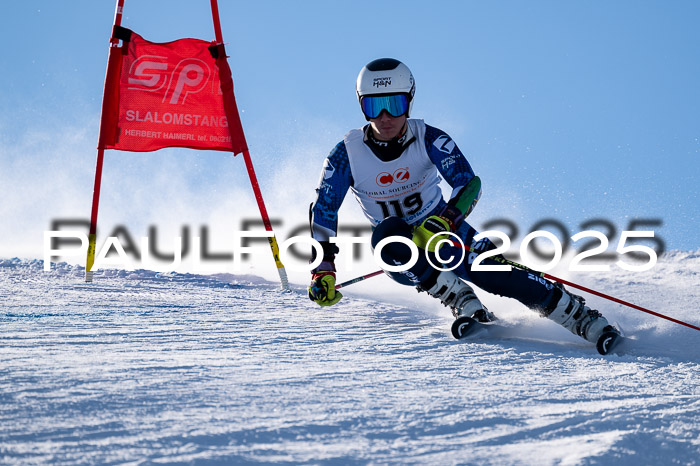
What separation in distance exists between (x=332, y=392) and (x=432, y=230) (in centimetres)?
146

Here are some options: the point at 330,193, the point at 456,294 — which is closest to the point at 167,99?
the point at 330,193

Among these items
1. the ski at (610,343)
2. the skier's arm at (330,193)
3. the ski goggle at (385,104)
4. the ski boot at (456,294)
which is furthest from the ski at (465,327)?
the ski goggle at (385,104)

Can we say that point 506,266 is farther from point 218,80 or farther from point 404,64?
point 218,80

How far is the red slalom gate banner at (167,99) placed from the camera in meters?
6.19

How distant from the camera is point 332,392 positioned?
1930mm

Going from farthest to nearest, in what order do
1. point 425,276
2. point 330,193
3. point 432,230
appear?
point 330,193 < point 425,276 < point 432,230

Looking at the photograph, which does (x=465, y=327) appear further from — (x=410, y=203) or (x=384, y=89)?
(x=384, y=89)

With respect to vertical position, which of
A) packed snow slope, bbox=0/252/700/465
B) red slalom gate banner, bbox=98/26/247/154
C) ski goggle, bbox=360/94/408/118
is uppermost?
red slalom gate banner, bbox=98/26/247/154

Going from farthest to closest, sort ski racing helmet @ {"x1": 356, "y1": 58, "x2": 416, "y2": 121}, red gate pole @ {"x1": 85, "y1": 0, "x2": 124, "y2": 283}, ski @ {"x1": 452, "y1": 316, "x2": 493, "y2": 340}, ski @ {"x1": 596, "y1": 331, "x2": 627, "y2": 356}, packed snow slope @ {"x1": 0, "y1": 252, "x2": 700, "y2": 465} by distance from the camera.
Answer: red gate pole @ {"x1": 85, "y1": 0, "x2": 124, "y2": 283} < ski racing helmet @ {"x1": 356, "y1": 58, "x2": 416, "y2": 121} < ski @ {"x1": 452, "y1": 316, "x2": 493, "y2": 340} < ski @ {"x1": 596, "y1": 331, "x2": 627, "y2": 356} < packed snow slope @ {"x1": 0, "y1": 252, "x2": 700, "y2": 465}

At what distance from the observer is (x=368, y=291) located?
20.9 ft

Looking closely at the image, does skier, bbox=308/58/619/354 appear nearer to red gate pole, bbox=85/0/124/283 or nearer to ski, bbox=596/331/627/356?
ski, bbox=596/331/627/356

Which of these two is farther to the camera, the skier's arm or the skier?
the skier's arm

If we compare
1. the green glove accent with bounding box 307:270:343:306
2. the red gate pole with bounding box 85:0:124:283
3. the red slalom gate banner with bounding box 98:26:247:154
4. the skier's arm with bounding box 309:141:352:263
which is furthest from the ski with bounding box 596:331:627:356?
the red gate pole with bounding box 85:0:124:283

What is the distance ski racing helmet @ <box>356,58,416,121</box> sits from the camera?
3.53m
